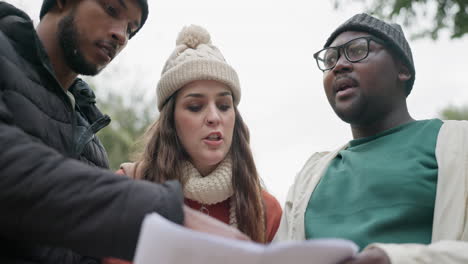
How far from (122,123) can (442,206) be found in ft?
56.2

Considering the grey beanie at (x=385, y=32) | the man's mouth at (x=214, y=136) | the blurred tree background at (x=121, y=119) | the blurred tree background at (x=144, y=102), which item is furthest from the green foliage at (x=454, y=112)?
the man's mouth at (x=214, y=136)

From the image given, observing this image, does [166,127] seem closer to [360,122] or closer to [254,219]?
[254,219]

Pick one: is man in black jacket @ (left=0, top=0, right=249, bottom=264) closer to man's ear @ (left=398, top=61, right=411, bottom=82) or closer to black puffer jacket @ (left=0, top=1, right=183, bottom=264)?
black puffer jacket @ (left=0, top=1, right=183, bottom=264)

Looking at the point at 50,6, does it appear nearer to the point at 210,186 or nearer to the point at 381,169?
the point at 210,186

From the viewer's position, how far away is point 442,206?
1968 millimetres

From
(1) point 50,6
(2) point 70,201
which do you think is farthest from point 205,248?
(1) point 50,6

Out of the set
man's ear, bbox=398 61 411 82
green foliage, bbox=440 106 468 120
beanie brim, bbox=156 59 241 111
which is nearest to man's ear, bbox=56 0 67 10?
beanie brim, bbox=156 59 241 111

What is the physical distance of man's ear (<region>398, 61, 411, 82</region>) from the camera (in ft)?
8.73

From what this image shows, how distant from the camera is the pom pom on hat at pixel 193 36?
298cm

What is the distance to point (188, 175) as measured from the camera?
8.94 feet

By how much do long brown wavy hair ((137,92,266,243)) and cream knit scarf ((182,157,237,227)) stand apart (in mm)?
45

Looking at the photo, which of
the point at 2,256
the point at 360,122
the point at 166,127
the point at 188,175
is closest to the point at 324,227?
the point at 360,122

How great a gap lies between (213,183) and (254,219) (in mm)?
370

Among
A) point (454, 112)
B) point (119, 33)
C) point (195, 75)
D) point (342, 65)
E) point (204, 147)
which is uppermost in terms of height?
point (342, 65)
